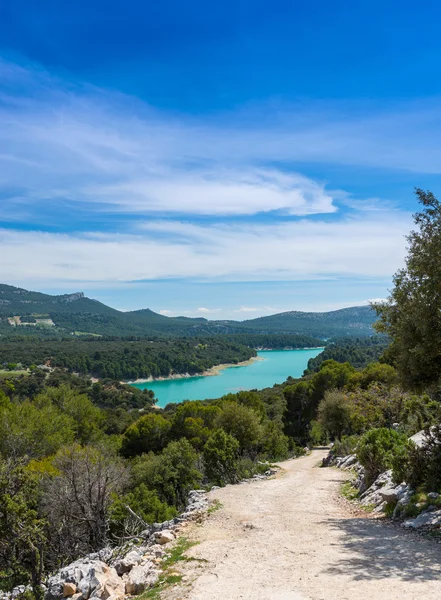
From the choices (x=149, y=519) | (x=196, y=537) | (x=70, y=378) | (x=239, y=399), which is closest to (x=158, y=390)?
(x=70, y=378)

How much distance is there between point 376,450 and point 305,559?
274 inches

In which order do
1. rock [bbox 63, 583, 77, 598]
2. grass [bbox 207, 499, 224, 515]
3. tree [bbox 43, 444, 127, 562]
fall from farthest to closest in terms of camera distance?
tree [bbox 43, 444, 127, 562] < grass [bbox 207, 499, 224, 515] < rock [bbox 63, 583, 77, 598]

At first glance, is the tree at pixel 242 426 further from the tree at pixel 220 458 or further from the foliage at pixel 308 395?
the foliage at pixel 308 395

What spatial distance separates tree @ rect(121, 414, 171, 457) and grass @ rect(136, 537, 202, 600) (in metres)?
25.5

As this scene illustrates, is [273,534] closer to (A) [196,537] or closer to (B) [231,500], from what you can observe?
(A) [196,537]

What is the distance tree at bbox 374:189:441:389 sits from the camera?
9.32 meters

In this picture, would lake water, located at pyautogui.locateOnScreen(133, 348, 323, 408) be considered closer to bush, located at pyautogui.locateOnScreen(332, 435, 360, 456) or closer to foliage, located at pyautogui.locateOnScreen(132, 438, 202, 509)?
bush, located at pyautogui.locateOnScreen(332, 435, 360, 456)

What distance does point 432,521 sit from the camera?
8.76 metres

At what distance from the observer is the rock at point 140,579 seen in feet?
22.4

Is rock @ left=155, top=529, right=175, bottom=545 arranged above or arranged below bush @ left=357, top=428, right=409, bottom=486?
below

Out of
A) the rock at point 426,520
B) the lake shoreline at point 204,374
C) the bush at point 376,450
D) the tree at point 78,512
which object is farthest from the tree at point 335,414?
the lake shoreline at point 204,374

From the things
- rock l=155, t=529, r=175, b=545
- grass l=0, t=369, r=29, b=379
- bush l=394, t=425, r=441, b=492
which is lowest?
grass l=0, t=369, r=29, b=379

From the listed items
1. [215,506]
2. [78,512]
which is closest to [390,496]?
[215,506]

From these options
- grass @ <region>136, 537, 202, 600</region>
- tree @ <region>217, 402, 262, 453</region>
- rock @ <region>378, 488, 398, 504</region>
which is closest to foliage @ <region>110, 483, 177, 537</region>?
grass @ <region>136, 537, 202, 600</region>
